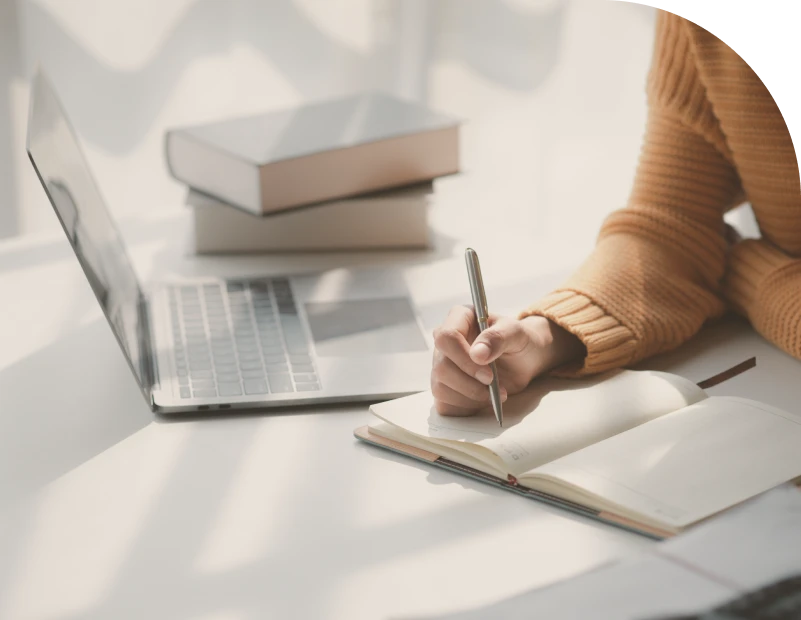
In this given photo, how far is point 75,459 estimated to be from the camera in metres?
0.68

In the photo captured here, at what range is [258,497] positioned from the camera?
631mm

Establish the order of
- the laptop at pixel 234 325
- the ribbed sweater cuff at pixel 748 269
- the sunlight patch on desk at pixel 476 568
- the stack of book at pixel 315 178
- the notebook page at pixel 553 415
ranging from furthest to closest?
the stack of book at pixel 315 178, the ribbed sweater cuff at pixel 748 269, the laptop at pixel 234 325, the notebook page at pixel 553 415, the sunlight patch on desk at pixel 476 568

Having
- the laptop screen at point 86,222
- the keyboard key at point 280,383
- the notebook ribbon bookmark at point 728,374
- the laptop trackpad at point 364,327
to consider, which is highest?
the laptop screen at point 86,222

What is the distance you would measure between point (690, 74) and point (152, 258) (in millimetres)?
576

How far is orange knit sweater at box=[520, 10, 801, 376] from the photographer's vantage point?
2.66 feet

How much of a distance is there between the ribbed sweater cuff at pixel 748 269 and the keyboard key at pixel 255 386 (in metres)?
0.43

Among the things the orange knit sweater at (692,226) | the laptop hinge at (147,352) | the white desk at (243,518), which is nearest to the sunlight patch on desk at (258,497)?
the white desk at (243,518)

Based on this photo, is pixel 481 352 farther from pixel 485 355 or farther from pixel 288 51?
pixel 288 51

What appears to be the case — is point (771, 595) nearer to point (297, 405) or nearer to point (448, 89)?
point (297, 405)

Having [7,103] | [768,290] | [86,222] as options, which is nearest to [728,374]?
[768,290]

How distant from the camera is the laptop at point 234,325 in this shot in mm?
751

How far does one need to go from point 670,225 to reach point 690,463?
0.36 meters

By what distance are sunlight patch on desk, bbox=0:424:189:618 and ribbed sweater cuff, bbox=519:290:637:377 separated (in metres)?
0.29

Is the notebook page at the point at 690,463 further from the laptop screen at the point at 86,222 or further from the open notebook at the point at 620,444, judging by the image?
the laptop screen at the point at 86,222
